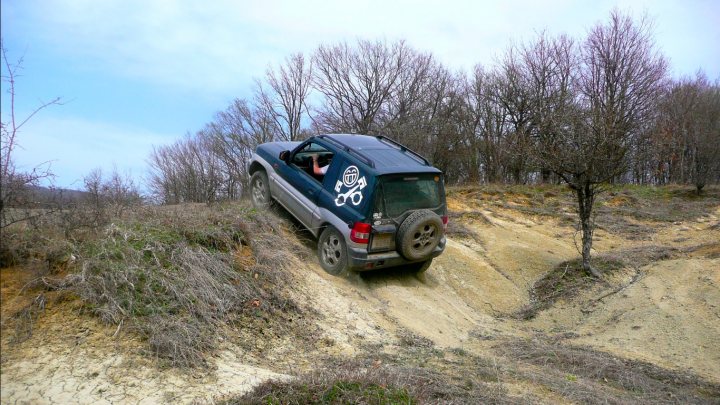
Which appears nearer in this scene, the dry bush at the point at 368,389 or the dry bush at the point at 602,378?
the dry bush at the point at 368,389

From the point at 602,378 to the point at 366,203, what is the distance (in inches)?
159

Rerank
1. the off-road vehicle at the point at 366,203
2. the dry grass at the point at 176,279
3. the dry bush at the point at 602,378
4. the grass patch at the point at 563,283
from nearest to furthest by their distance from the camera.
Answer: the dry grass at the point at 176,279, the dry bush at the point at 602,378, the off-road vehicle at the point at 366,203, the grass patch at the point at 563,283

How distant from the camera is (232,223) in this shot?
779cm

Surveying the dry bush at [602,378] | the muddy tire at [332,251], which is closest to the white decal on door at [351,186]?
the muddy tire at [332,251]

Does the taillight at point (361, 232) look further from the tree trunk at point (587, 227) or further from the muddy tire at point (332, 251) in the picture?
the tree trunk at point (587, 227)

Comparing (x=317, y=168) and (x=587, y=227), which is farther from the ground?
(x=317, y=168)

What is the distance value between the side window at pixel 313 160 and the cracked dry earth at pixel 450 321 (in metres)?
1.83

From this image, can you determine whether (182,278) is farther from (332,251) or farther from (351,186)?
(351,186)

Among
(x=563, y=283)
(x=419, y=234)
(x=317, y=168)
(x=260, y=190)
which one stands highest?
(x=317, y=168)

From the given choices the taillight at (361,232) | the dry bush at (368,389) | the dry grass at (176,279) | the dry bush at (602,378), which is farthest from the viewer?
the taillight at (361,232)

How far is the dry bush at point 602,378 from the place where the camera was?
5.46 metres

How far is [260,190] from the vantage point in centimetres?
1040

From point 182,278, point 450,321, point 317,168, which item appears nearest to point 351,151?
point 317,168

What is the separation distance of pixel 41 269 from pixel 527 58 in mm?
27966
